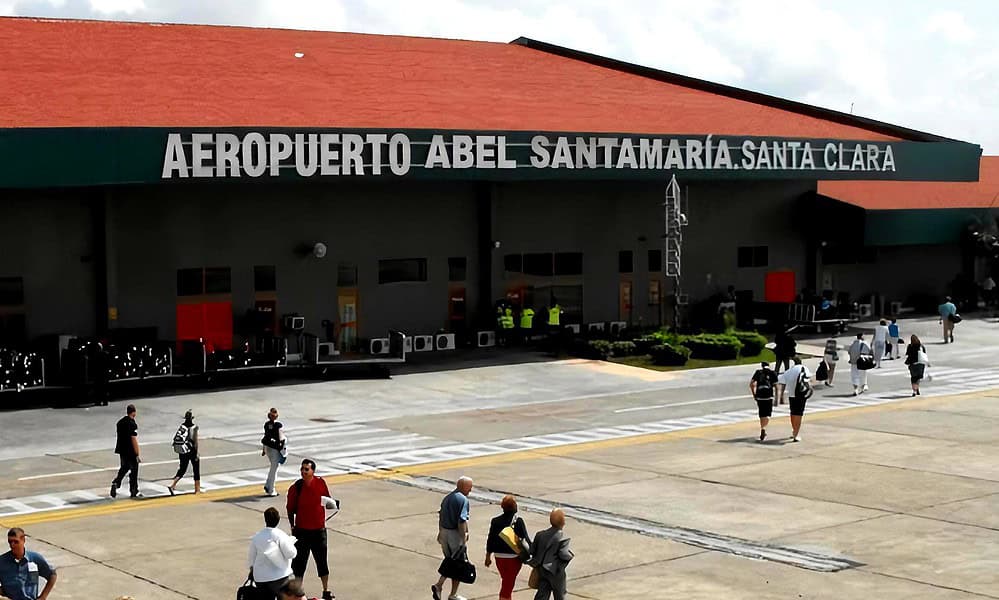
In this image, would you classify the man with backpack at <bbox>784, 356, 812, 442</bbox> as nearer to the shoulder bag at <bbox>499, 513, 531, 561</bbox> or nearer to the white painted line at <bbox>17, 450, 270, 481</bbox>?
the white painted line at <bbox>17, 450, 270, 481</bbox>

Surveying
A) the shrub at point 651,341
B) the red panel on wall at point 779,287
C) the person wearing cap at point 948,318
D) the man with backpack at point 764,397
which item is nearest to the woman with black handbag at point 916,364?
the shrub at point 651,341

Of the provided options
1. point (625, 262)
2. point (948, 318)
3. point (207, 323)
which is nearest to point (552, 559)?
point (207, 323)

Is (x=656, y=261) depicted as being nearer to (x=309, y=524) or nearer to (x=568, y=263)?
(x=568, y=263)

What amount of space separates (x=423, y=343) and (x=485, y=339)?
2.40 meters

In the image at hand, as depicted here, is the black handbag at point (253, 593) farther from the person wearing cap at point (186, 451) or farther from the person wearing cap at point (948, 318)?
the person wearing cap at point (948, 318)

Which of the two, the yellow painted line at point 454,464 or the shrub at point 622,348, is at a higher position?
the shrub at point 622,348

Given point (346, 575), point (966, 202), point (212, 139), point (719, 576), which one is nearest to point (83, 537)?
point (346, 575)

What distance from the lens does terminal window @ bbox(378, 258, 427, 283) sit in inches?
1939

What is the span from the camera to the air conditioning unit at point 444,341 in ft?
165

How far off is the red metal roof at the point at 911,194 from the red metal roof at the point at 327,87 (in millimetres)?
2866

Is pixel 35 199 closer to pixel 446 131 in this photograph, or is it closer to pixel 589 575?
pixel 446 131

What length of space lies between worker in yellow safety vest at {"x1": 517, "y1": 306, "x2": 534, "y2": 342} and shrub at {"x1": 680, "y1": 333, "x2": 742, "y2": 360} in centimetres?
568

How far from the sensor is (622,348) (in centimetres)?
4831

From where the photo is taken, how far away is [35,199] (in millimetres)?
41500
